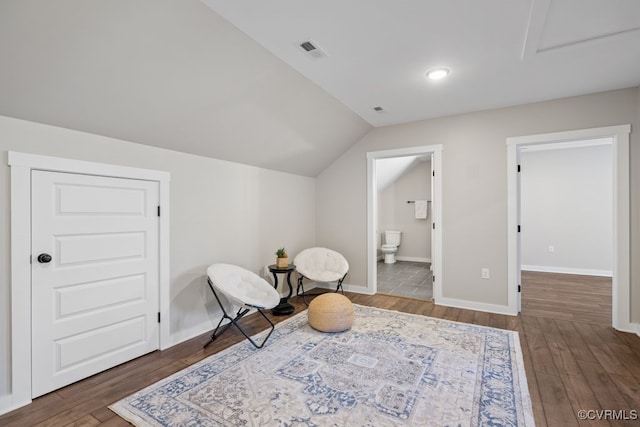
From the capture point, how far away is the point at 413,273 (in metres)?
5.96

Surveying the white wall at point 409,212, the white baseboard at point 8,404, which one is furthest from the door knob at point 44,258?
the white wall at point 409,212

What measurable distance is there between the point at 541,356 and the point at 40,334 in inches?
150

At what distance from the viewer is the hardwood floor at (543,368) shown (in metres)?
1.82

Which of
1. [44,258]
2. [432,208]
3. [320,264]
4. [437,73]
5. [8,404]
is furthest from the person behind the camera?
[320,264]

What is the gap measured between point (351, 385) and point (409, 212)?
19.6ft

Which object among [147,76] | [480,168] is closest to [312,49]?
[147,76]

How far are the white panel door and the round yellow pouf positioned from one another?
147 cm

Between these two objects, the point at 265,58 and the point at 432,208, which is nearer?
the point at 265,58

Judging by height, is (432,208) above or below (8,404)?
above

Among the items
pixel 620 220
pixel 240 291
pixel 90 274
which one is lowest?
pixel 240 291

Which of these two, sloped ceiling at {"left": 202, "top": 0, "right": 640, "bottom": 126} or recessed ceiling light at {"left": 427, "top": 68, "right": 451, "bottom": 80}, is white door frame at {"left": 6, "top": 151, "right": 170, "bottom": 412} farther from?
recessed ceiling light at {"left": 427, "top": 68, "right": 451, "bottom": 80}

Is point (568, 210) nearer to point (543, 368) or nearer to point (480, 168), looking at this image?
point (480, 168)

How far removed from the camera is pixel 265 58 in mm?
2373

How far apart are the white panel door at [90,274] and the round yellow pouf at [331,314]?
57.7 inches
